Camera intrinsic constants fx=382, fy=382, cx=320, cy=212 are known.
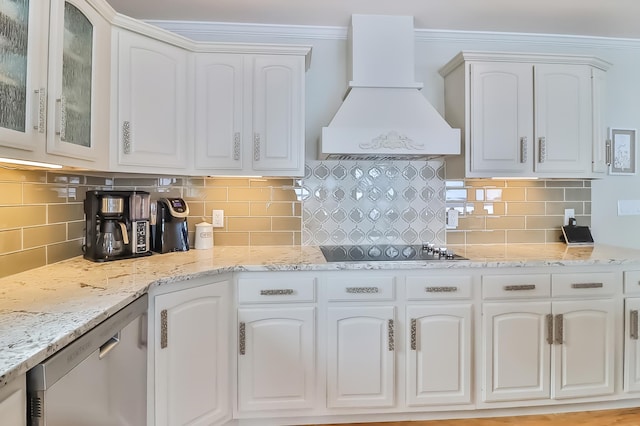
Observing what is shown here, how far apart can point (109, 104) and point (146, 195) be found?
0.50 metres

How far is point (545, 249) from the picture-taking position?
8.02 feet

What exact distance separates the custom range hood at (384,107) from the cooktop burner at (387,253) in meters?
0.59

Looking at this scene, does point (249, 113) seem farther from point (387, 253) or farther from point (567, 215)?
point (567, 215)

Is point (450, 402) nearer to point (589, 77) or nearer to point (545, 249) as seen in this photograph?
point (545, 249)

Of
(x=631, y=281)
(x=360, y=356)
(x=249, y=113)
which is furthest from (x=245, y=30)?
(x=631, y=281)

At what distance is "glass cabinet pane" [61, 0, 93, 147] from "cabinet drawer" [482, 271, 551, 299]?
80.6 inches

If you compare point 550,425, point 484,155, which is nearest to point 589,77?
point 484,155

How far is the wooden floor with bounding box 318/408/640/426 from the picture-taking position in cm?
205

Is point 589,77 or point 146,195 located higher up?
point 589,77

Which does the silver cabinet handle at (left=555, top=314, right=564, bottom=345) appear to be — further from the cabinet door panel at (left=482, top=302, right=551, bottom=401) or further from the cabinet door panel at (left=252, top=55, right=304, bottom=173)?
the cabinet door panel at (left=252, top=55, right=304, bottom=173)

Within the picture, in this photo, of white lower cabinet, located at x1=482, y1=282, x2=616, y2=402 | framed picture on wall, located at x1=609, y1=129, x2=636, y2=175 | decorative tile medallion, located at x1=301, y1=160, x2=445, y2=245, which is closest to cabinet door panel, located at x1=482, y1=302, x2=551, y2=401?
white lower cabinet, located at x1=482, y1=282, x2=616, y2=402

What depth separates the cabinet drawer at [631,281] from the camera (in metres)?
2.11

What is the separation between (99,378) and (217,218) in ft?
4.61

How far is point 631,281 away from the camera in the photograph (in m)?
2.11
